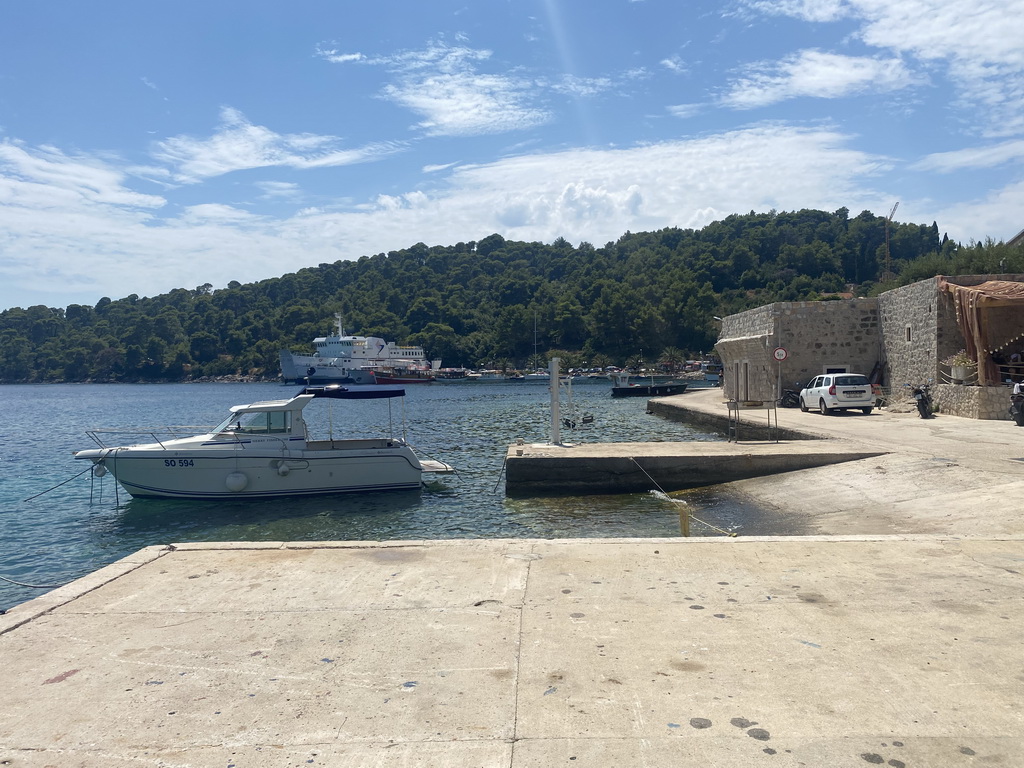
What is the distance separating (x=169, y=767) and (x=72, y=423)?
52880mm

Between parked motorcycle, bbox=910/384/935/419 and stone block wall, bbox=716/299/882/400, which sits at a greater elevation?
stone block wall, bbox=716/299/882/400

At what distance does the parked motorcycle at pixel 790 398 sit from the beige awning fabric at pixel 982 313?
7.13 meters

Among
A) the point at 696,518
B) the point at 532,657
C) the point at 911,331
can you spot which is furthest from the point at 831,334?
the point at 532,657

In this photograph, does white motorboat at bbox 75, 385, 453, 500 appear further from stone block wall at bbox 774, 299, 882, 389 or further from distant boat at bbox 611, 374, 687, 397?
distant boat at bbox 611, 374, 687, 397

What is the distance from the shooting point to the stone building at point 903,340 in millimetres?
19984

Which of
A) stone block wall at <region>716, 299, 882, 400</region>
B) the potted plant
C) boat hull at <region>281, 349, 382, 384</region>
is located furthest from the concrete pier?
boat hull at <region>281, 349, 382, 384</region>

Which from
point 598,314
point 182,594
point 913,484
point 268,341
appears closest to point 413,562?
point 182,594

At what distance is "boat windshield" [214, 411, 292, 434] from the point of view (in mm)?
17312

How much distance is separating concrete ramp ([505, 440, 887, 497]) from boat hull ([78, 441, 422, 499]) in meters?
3.95

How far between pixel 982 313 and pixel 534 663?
2048 centimetres

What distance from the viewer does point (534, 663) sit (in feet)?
14.7

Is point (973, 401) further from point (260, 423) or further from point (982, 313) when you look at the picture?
point (260, 423)

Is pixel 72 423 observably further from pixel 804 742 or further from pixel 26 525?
pixel 804 742

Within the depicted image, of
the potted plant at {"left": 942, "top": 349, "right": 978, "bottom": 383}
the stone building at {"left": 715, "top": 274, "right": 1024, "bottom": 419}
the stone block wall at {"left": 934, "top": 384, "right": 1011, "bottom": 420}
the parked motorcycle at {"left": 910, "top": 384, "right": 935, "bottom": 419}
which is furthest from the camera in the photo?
the parked motorcycle at {"left": 910, "top": 384, "right": 935, "bottom": 419}
